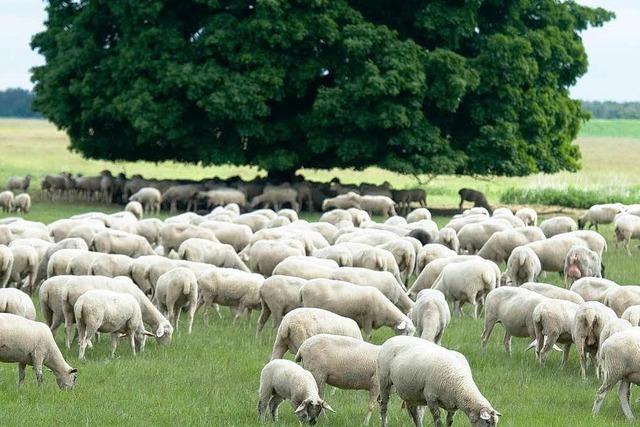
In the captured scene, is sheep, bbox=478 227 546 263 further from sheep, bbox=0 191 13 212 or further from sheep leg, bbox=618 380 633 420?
sheep, bbox=0 191 13 212

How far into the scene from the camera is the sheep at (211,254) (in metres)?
22.4

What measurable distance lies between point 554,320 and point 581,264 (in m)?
6.99

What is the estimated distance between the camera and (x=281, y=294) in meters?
17.2

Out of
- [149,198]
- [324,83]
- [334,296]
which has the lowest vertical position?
[149,198]

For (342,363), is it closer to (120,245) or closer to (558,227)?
(120,245)

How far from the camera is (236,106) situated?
40125mm

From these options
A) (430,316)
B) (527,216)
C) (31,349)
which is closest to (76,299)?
(31,349)

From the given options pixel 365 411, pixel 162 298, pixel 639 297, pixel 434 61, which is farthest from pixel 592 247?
pixel 434 61

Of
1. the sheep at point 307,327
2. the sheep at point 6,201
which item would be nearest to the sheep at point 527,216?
the sheep at point 6,201

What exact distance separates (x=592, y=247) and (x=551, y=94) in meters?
20.6

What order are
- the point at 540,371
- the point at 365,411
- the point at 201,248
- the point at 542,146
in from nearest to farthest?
the point at 365,411, the point at 540,371, the point at 201,248, the point at 542,146

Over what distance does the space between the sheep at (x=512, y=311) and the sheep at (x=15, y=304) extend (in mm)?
6297

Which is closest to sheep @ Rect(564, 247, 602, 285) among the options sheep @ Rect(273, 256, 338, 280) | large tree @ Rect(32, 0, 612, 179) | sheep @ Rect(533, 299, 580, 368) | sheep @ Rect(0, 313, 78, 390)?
sheep @ Rect(273, 256, 338, 280)

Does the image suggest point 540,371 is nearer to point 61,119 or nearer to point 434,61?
point 434,61
